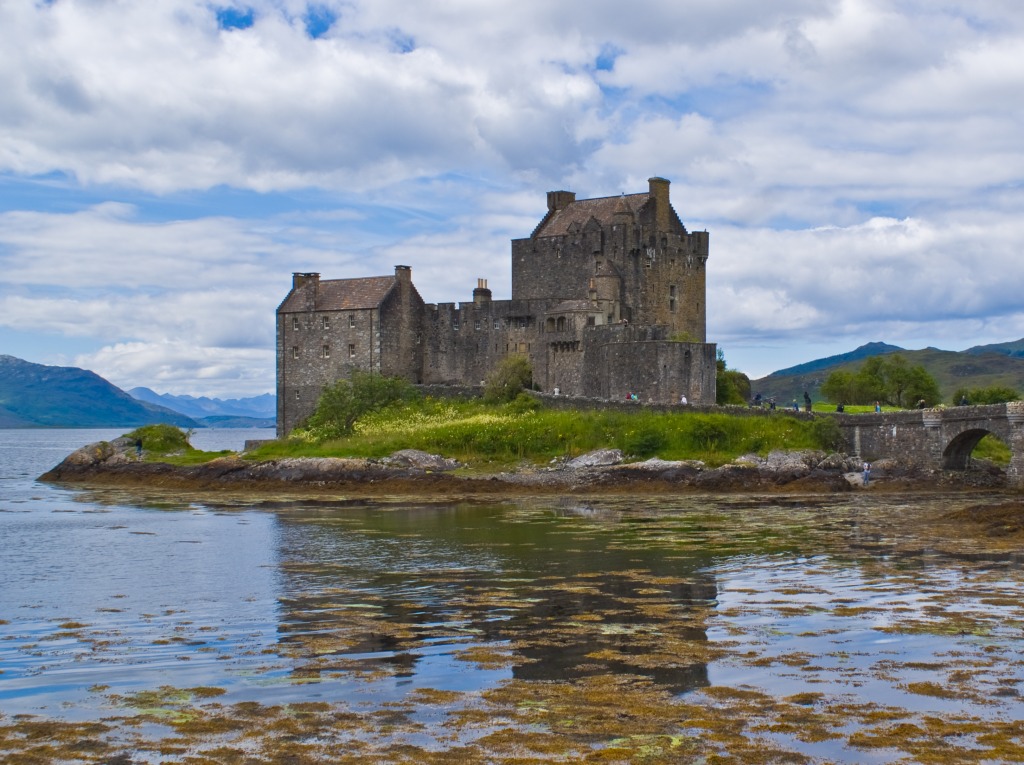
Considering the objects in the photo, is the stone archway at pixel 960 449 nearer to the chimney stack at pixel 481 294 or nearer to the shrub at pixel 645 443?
the shrub at pixel 645 443

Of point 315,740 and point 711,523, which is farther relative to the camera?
Result: point 711,523

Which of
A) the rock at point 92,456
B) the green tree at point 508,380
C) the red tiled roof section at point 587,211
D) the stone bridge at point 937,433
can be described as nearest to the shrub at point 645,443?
the stone bridge at point 937,433

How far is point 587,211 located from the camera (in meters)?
68.0

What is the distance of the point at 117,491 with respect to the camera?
55.3 m

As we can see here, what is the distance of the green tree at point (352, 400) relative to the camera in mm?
62031

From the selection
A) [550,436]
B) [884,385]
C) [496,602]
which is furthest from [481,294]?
[496,602]

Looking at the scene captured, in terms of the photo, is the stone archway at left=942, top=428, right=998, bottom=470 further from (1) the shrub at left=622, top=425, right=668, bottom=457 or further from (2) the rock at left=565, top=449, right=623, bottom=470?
(2) the rock at left=565, top=449, right=623, bottom=470

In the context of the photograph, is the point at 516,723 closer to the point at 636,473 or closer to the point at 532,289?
the point at 636,473

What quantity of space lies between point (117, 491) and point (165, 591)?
108 ft

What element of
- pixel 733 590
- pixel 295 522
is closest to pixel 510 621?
pixel 733 590

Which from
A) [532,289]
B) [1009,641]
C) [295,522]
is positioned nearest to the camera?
[1009,641]

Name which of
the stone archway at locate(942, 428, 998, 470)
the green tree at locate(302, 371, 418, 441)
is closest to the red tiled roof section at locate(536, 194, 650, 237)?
the green tree at locate(302, 371, 418, 441)

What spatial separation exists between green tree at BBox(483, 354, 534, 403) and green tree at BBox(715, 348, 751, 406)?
9.49 metres

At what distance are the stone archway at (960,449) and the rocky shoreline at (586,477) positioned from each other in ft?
2.09
